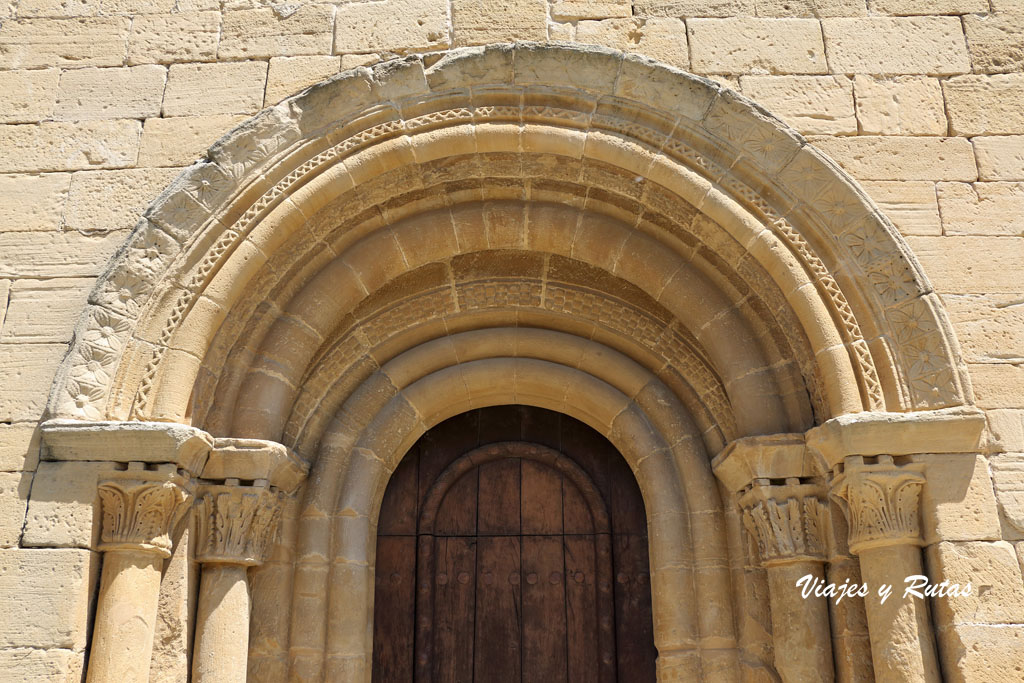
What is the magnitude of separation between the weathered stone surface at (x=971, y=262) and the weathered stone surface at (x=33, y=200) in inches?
162

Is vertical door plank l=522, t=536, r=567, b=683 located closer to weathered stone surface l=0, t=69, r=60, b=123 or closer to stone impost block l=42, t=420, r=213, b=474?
stone impost block l=42, t=420, r=213, b=474

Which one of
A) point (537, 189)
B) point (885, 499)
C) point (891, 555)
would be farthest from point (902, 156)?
point (891, 555)

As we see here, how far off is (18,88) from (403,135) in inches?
81.5

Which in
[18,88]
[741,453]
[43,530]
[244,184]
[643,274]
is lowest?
[43,530]

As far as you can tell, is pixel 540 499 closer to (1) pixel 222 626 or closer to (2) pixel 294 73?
(1) pixel 222 626

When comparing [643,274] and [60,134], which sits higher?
[60,134]

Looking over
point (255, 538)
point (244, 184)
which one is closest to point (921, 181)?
point (244, 184)

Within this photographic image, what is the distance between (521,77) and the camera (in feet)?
13.8

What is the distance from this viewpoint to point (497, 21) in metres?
4.39

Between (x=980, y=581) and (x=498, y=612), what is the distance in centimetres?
234

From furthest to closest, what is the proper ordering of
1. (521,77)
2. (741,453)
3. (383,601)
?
1. (383,601)
2. (521,77)
3. (741,453)

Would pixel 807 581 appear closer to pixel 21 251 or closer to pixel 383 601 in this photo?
pixel 383 601

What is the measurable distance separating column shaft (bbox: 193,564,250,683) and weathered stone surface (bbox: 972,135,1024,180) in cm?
401

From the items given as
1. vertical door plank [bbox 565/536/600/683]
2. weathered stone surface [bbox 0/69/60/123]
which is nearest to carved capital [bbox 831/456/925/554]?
vertical door plank [bbox 565/536/600/683]
